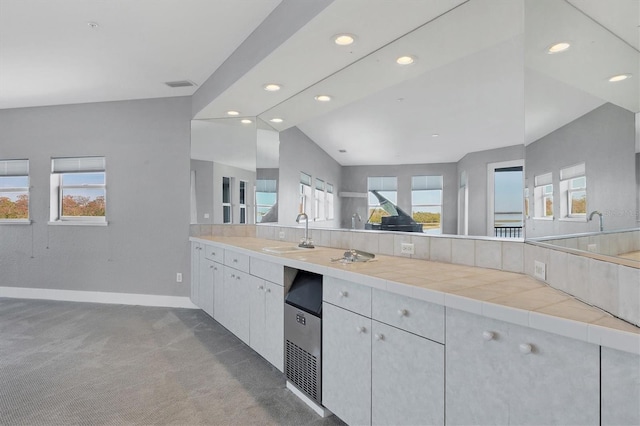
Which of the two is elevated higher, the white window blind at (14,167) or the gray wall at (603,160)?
the white window blind at (14,167)

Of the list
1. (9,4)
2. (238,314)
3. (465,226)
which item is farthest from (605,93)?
(9,4)

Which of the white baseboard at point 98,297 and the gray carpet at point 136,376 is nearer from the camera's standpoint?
the gray carpet at point 136,376

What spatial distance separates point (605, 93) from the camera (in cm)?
113

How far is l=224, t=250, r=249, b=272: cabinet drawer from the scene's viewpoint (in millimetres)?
3096

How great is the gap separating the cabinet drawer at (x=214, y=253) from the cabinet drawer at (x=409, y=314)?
2.21 meters

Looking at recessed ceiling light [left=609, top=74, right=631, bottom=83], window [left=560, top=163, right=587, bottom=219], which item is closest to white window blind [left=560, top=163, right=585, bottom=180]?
window [left=560, top=163, right=587, bottom=219]

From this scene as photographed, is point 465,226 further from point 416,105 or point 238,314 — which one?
point 238,314

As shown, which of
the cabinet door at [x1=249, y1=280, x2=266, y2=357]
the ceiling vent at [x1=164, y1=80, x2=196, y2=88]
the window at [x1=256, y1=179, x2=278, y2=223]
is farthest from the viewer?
the ceiling vent at [x1=164, y1=80, x2=196, y2=88]

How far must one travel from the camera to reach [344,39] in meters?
2.31

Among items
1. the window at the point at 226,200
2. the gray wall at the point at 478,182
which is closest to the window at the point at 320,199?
the gray wall at the point at 478,182

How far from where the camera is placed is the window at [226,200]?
4.46 m

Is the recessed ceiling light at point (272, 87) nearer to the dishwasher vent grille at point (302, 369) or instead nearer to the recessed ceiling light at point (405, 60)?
the recessed ceiling light at point (405, 60)

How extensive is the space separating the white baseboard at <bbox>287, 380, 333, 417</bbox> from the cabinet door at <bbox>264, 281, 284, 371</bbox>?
14 centimetres

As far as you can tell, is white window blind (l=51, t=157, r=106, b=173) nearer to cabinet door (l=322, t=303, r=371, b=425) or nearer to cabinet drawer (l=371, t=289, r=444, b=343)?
cabinet door (l=322, t=303, r=371, b=425)
